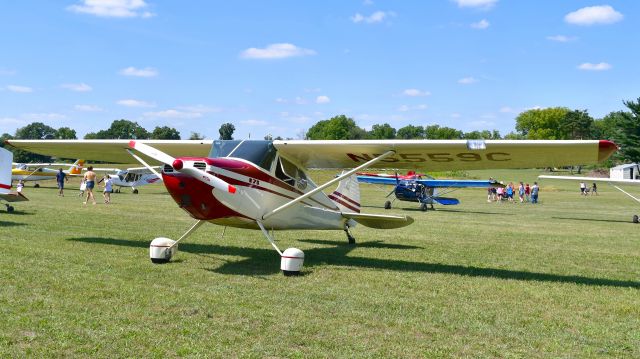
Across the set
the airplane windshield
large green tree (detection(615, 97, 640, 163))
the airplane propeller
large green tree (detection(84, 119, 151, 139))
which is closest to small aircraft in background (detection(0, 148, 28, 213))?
the airplane windshield

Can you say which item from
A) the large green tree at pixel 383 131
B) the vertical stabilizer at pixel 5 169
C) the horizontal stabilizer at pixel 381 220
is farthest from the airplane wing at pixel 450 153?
the large green tree at pixel 383 131

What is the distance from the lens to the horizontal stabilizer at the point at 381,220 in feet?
32.5

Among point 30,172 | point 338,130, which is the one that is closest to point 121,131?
point 338,130

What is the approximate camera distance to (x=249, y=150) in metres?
8.54

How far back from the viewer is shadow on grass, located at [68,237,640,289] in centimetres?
796

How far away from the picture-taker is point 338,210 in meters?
10.8

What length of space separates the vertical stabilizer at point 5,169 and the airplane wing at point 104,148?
2986mm

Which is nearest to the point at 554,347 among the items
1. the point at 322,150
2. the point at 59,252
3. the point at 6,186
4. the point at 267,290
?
the point at 267,290

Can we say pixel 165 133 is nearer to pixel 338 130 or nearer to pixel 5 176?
pixel 338 130

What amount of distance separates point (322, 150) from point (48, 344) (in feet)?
18.7

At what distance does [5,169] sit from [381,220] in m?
10.5

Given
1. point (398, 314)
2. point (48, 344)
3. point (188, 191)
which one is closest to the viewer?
point (48, 344)

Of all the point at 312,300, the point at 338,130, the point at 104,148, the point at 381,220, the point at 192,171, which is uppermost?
the point at 338,130

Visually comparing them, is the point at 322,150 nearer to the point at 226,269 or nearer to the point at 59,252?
the point at 226,269
